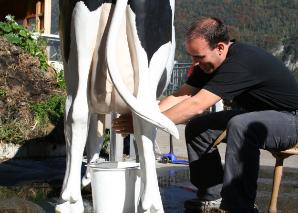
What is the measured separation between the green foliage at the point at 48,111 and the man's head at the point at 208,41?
117 inches

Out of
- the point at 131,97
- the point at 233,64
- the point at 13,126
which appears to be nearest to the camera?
the point at 131,97

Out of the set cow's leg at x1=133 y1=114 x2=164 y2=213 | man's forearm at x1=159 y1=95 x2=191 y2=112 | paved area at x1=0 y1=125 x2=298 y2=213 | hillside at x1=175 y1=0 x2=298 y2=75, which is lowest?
paved area at x1=0 y1=125 x2=298 y2=213

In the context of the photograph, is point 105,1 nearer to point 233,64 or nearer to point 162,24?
point 162,24

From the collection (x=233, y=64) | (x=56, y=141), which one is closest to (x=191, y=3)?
(x=56, y=141)

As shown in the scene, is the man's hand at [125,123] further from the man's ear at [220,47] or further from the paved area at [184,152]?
the paved area at [184,152]

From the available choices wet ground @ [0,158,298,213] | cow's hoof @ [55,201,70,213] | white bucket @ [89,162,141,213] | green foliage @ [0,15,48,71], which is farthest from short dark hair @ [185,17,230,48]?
green foliage @ [0,15,48,71]

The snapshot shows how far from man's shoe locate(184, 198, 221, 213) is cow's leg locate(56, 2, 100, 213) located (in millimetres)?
1011

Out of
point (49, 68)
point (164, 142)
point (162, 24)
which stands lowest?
point (164, 142)

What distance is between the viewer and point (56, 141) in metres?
6.00

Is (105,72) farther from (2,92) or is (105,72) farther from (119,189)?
(2,92)

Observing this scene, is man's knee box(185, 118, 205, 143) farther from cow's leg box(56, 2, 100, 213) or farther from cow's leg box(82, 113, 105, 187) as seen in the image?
cow's leg box(56, 2, 100, 213)

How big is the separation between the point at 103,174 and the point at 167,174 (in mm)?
2270

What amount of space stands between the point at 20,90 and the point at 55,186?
2292 mm

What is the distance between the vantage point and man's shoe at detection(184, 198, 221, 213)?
3.56 meters
